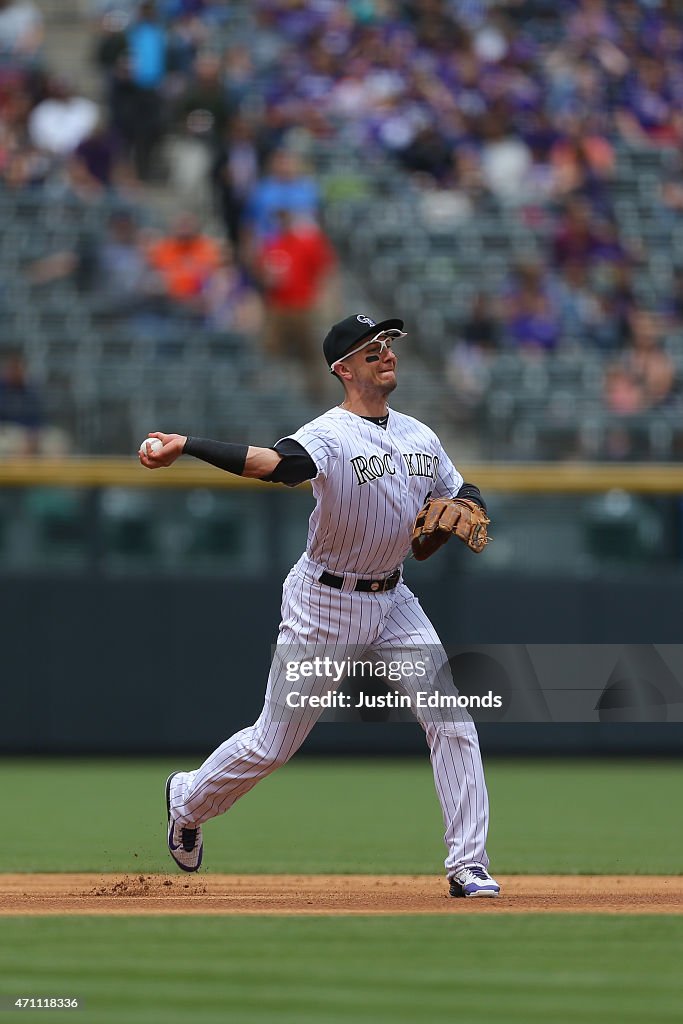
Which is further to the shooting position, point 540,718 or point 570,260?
point 570,260

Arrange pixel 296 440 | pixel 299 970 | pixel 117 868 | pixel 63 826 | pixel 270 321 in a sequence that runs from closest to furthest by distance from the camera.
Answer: pixel 299 970 < pixel 296 440 < pixel 117 868 < pixel 63 826 < pixel 270 321

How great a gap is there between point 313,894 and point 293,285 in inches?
297

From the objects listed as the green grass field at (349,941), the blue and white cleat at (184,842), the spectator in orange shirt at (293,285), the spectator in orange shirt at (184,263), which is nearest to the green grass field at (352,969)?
the green grass field at (349,941)

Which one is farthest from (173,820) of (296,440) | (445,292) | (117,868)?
(445,292)

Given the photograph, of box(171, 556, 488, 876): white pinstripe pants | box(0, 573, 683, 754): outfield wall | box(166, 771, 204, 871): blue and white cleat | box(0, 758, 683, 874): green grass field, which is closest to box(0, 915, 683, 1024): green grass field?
box(171, 556, 488, 876): white pinstripe pants

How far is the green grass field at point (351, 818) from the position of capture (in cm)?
700

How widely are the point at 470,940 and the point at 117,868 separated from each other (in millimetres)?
2207

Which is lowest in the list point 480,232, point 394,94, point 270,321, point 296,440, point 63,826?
point 63,826

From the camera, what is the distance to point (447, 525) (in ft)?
19.0

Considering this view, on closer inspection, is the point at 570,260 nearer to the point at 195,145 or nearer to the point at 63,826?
the point at 195,145

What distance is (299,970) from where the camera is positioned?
4391 mm

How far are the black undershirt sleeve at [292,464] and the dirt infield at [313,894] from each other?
1.27m

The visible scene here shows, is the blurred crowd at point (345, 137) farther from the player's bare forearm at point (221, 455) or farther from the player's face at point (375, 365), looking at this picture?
the player's bare forearm at point (221, 455)

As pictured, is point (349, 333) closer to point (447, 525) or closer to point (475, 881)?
point (447, 525)
